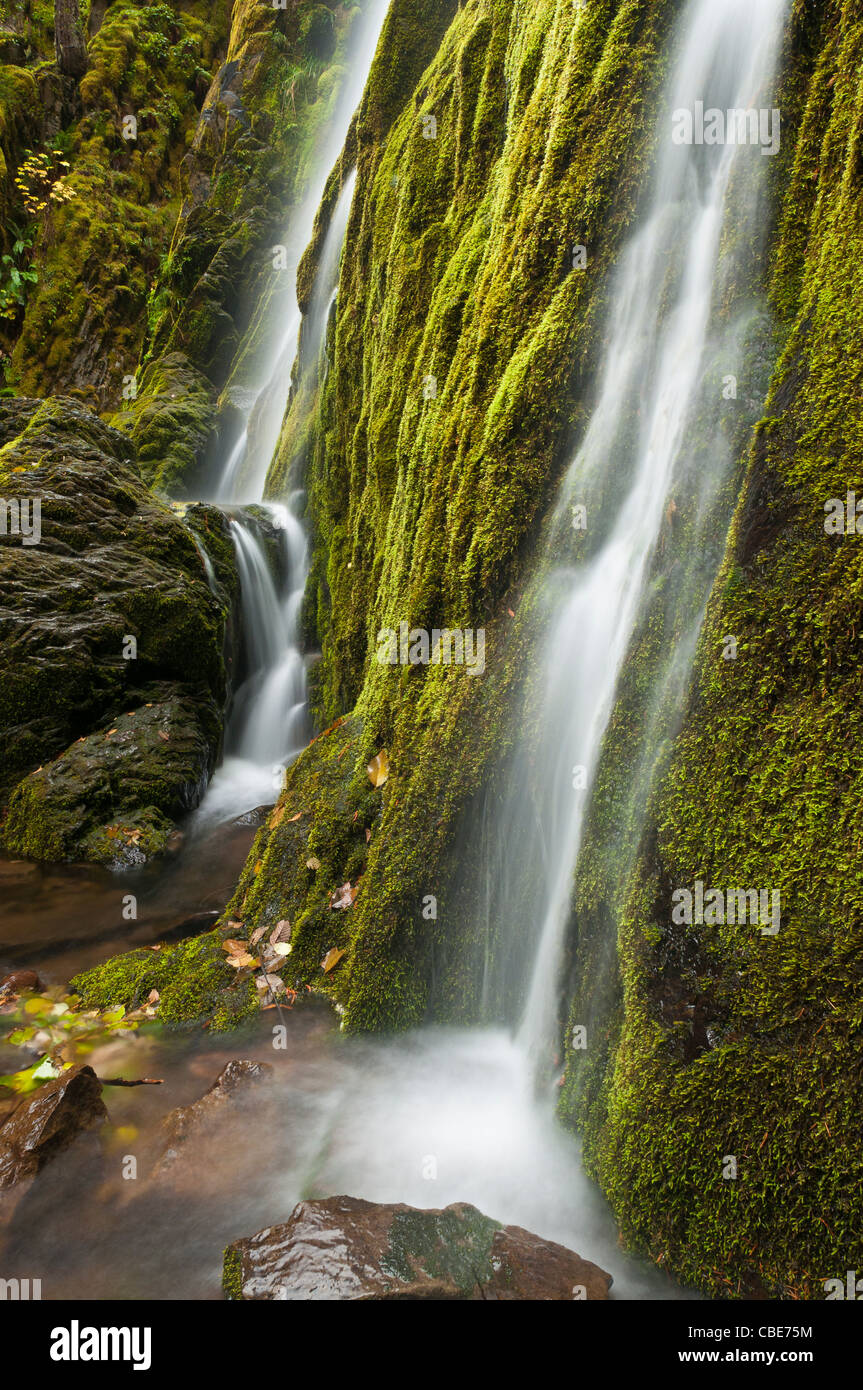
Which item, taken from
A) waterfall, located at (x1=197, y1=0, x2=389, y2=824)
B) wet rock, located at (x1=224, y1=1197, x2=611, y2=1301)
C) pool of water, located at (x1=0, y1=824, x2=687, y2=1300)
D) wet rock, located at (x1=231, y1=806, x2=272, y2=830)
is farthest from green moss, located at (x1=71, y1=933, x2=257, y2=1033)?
waterfall, located at (x1=197, y1=0, x2=389, y2=824)

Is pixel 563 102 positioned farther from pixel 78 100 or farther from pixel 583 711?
pixel 78 100

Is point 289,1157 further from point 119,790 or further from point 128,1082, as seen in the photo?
point 119,790

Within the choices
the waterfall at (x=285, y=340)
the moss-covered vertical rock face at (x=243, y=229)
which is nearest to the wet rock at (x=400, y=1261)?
the waterfall at (x=285, y=340)

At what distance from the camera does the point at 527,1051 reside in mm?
3330

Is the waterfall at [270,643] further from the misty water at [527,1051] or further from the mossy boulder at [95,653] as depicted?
the misty water at [527,1051]

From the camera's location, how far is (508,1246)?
2.28 m

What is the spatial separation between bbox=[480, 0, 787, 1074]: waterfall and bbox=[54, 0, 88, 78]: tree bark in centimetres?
2982

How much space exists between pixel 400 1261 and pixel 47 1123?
1.63 metres

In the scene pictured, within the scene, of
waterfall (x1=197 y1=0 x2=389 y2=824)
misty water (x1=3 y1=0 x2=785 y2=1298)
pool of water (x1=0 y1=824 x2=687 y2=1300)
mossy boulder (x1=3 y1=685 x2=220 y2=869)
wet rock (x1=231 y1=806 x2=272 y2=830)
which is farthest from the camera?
waterfall (x1=197 y1=0 x2=389 y2=824)

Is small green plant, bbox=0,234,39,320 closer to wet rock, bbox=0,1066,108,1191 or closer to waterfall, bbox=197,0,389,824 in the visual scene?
waterfall, bbox=197,0,389,824

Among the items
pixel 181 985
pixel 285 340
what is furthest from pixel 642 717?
pixel 285 340

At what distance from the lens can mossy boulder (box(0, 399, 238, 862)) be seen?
7.26 meters

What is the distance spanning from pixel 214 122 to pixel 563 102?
23349mm

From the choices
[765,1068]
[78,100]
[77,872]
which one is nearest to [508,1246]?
[765,1068]
